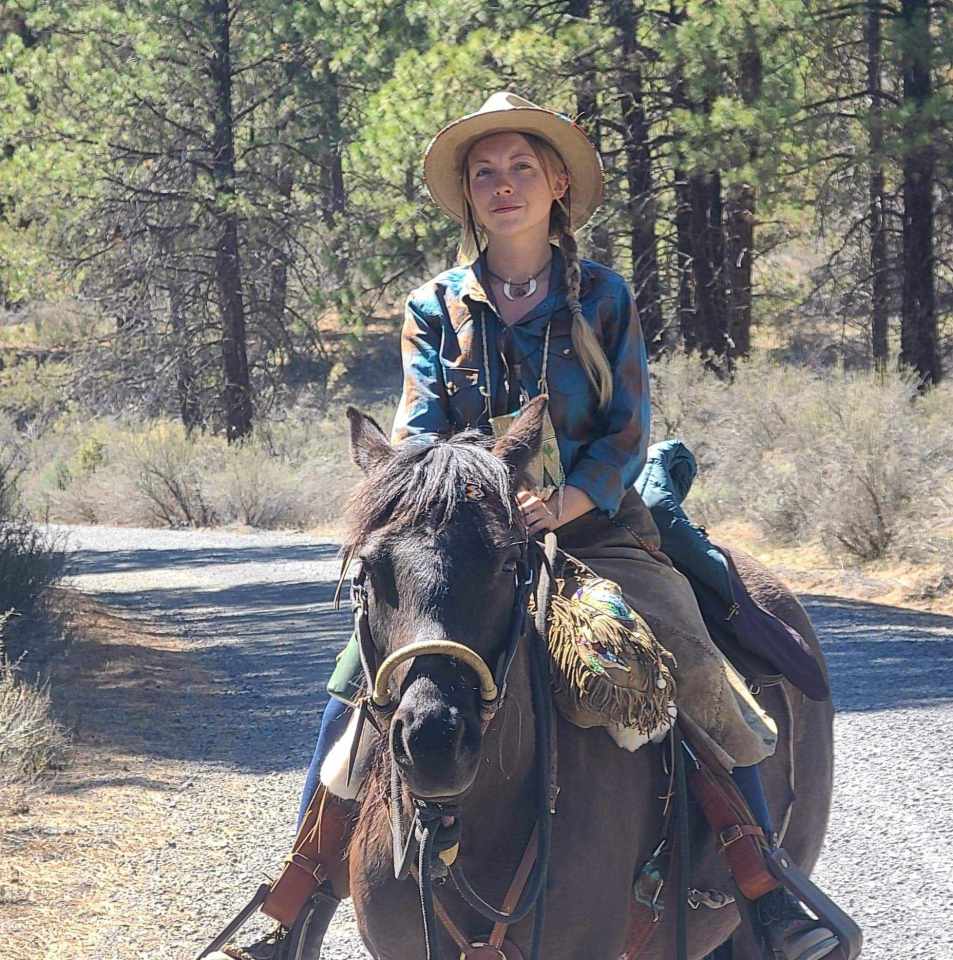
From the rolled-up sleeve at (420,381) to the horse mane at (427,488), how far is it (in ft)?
1.71

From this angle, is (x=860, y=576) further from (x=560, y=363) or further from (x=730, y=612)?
(x=560, y=363)

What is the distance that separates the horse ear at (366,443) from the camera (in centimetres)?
320

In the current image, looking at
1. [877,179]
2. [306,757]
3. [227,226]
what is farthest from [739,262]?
[306,757]

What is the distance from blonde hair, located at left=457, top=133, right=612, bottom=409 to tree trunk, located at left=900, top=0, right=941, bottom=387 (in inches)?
535

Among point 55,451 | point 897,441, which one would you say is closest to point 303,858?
point 897,441

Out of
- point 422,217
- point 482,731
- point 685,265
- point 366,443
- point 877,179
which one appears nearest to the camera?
point 482,731

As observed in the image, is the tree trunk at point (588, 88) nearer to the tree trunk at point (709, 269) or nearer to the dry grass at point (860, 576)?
the tree trunk at point (709, 269)

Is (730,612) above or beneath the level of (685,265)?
beneath

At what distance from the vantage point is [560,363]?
3.67m

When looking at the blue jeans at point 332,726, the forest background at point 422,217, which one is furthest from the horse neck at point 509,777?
the forest background at point 422,217

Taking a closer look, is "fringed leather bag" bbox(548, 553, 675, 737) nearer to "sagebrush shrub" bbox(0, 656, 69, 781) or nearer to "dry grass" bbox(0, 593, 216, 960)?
"dry grass" bbox(0, 593, 216, 960)

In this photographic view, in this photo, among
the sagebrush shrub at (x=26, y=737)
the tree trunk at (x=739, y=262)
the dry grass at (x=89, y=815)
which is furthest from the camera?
the tree trunk at (x=739, y=262)

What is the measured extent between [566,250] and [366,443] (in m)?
0.93

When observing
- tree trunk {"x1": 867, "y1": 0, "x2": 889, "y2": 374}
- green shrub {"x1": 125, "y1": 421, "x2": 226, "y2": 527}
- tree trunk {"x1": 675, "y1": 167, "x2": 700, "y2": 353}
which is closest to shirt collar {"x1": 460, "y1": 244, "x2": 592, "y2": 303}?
tree trunk {"x1": 867, "y1": 0, "x2": 889, "y2": 374}
